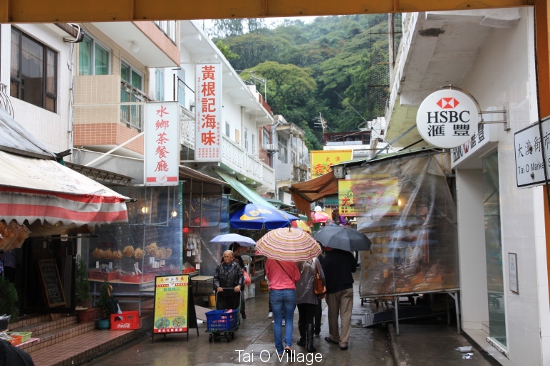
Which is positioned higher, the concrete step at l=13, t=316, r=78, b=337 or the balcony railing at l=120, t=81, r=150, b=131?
the balcony railing at l=120, t=81, r=150, b=131

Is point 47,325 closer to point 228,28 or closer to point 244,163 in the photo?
point 244,163

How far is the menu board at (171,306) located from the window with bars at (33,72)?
4655mm

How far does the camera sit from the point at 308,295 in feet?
33.2

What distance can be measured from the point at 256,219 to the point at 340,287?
7692 millimetres

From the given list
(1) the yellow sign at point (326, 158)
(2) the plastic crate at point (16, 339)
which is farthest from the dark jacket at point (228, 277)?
(1) the yellow sign at point (326, 158)

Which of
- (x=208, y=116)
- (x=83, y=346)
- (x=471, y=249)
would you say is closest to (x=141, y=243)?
(x=83, y=346)

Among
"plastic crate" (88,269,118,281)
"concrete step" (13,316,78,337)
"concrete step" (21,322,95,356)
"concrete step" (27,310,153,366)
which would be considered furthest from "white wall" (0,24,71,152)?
"concrete step" (27,310,153,366)

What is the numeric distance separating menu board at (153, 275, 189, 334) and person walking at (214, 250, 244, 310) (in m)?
0.79

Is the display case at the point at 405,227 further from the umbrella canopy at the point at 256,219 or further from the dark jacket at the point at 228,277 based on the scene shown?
Answer: the umbrella canopy at the point at 256,219

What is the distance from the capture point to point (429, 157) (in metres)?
11.6

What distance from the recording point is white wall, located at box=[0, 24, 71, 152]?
35.6 feet

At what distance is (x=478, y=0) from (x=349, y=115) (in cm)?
5146

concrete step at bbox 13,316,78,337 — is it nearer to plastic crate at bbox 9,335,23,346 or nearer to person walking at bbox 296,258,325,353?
plastic crate at bbox 9,335,23,346

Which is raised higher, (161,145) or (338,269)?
(161,145)
